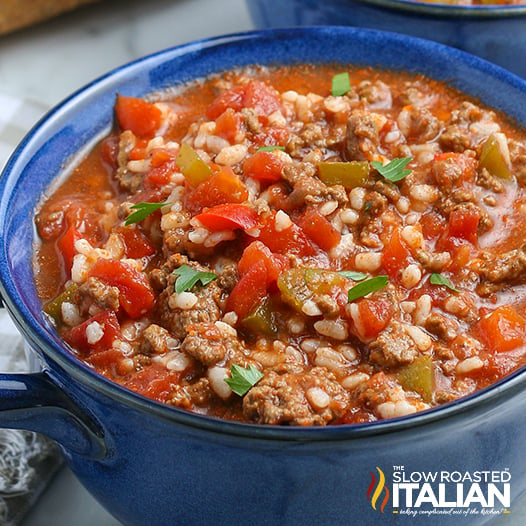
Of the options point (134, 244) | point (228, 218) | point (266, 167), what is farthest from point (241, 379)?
point (266, 167)

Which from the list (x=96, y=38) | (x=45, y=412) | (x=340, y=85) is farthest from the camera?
(x=96, y=38)

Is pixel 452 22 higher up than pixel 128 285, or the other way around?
pixel 452 22

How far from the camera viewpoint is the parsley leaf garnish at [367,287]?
139 inches

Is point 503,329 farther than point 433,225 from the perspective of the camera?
No

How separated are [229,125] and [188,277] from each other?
3.28 ft

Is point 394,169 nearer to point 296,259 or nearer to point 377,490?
point 296,259

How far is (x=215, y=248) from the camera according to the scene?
385cm

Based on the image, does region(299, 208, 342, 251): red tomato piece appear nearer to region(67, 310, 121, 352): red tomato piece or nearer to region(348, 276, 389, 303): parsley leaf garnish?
region(348, 276, 389, 303): parsley leaf garnish

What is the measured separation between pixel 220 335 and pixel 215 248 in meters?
0.55

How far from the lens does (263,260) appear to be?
3.61 meters

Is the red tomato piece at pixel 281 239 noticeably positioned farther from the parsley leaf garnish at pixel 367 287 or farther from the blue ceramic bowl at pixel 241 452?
the blue ceramic bowl at pixel 241 452

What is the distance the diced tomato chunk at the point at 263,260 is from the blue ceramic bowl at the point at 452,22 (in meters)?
2.26

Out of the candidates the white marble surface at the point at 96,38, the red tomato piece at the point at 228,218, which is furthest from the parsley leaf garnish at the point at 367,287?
the white marble surface at the point at 96,38

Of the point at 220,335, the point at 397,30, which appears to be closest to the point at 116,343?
the point at 220,335
